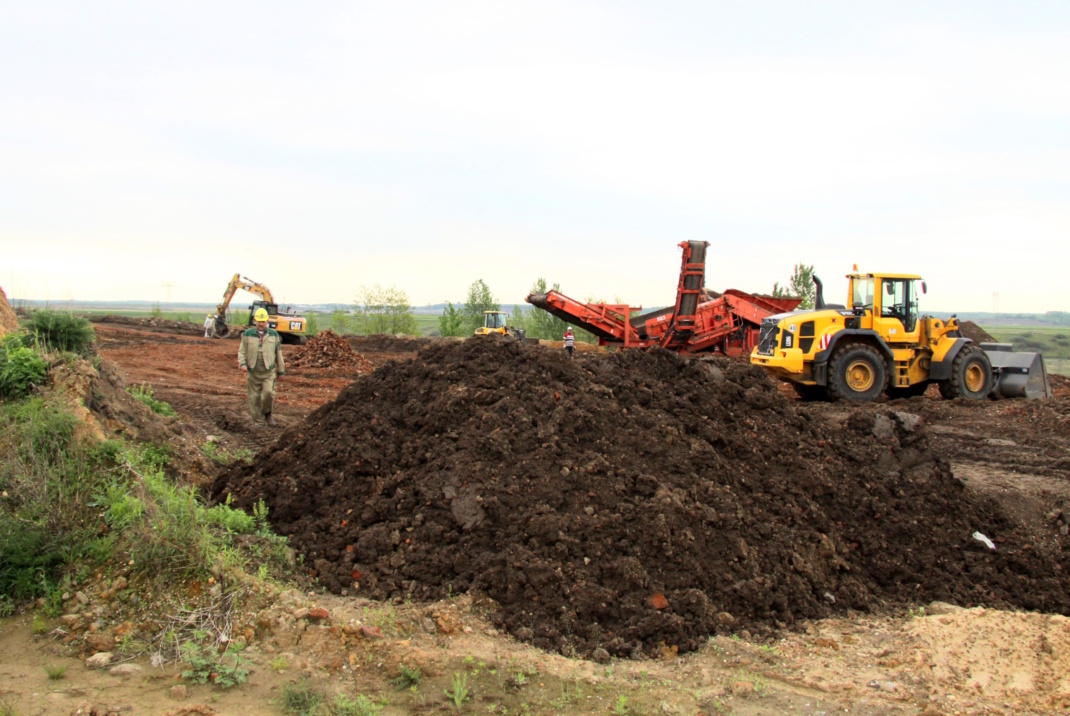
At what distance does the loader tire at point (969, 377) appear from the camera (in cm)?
1355

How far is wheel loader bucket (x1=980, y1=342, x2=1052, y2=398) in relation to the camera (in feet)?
46.9

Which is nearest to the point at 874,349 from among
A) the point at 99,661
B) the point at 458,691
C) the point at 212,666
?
the point at 458,691

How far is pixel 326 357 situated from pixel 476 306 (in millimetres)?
31191

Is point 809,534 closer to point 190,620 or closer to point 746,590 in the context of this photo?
point 746,590

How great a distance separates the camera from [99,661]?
13.1ft

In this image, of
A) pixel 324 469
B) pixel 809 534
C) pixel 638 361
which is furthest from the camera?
pixel 638 361

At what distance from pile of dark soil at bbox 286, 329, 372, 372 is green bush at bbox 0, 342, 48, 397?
13.2 meters

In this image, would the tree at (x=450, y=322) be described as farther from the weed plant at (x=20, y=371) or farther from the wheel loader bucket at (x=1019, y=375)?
the weed plant at (x=20, y=371)

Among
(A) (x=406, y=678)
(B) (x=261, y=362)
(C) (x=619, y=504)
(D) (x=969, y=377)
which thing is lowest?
(A) (x=406, y=678)

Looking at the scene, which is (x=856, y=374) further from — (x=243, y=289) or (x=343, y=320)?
(x=343, y=320)

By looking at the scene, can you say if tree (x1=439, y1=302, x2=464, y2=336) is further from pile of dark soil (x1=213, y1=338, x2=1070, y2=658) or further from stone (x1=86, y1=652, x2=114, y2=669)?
stone (x1=86, y1=652, x2=114, y2=669)

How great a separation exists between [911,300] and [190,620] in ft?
41.5

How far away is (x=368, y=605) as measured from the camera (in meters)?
4.55

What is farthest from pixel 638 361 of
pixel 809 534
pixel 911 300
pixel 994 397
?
pixel 994 397
